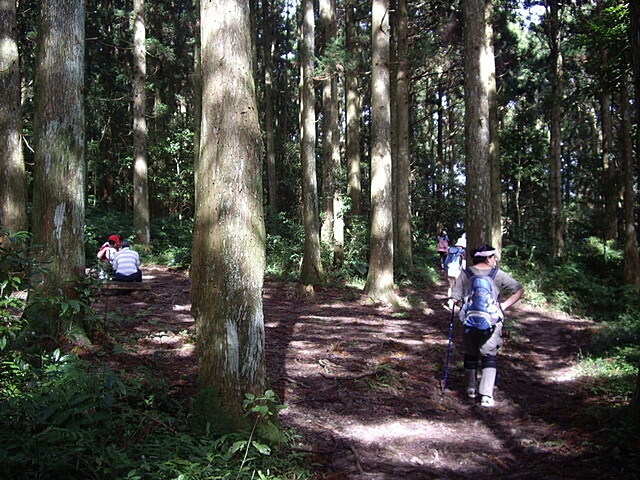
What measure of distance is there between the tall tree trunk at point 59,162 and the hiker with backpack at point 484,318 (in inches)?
192

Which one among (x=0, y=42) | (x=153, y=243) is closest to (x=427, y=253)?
(x=153, y=243)

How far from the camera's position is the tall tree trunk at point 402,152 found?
52.3 feet

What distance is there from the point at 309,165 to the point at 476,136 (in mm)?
5040

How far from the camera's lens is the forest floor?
4.47 meters

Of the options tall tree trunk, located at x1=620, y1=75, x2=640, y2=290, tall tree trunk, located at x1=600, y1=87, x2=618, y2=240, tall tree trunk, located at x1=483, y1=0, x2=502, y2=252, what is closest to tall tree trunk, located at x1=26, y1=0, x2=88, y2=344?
tall tree trunk, located at x1=483, y1=0, x2=502, y2=252

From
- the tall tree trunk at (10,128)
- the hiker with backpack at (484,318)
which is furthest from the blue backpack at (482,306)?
the tall tree trunk at (10,128)

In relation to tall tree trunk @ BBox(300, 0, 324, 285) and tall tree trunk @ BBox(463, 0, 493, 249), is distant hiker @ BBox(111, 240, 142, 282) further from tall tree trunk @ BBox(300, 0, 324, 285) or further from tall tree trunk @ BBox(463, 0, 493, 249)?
tall tree trunk @ BBox(463, 0, 493, 249)

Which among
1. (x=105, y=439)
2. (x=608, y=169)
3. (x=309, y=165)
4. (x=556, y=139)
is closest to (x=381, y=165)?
(x=309, y=165)

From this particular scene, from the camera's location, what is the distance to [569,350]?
886 centimetres

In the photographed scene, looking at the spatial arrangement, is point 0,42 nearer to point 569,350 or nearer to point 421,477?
point 421,477

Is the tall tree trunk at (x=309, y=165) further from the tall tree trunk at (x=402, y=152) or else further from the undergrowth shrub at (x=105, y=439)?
the undergrowth shrub at (x=105, y=439)

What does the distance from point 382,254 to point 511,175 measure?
19530mm

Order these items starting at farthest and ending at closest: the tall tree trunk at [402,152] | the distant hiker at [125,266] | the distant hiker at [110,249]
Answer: the tall tree trunk at [402,152] → the distant hiker at [110,249] → the distant hiker at [125,266]

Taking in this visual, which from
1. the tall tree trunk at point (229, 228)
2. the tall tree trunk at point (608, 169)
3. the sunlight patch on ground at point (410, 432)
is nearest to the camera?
the tall tree trunk at point (229, 228)
